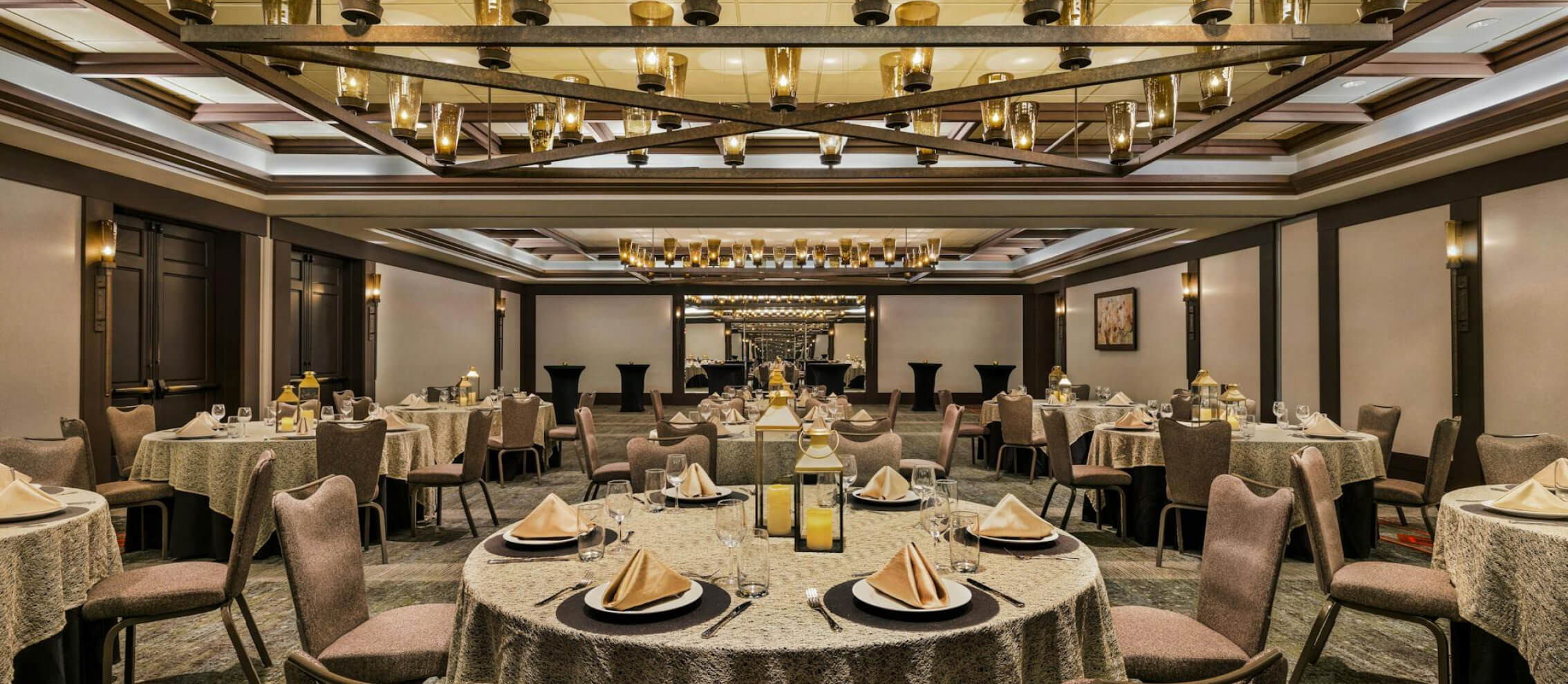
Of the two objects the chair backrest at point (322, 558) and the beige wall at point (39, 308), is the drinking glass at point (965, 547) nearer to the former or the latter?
the chair backrest at point (322, 558)

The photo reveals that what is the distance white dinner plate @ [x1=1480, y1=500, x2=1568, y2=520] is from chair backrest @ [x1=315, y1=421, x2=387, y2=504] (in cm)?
491

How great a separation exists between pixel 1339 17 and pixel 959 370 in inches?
508

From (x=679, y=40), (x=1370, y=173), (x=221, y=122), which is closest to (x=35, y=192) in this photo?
(x=221, y=122)

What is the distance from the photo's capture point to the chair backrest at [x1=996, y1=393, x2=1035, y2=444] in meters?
7.39

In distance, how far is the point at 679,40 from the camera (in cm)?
201

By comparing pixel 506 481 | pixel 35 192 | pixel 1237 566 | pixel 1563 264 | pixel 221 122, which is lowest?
pixel 506 481

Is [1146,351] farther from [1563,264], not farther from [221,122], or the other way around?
[221,122]

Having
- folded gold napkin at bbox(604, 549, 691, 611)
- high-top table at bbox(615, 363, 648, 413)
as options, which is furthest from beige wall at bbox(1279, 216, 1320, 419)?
high-top table at bbox(615, 363, 648, 413)

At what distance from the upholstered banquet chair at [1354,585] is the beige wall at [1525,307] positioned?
4.19 metres

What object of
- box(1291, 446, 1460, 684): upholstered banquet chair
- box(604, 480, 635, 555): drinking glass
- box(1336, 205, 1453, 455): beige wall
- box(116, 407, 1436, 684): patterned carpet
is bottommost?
box(116, 407, 1436, 684): patterned carpet

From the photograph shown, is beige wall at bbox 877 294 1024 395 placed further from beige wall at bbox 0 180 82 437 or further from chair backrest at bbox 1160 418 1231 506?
beige wall at bbox 0 180 82 437

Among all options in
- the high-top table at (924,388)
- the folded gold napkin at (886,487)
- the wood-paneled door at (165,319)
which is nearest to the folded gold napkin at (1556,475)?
the folded gold napkin at (886,487)

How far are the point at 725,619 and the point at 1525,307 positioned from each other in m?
7.19

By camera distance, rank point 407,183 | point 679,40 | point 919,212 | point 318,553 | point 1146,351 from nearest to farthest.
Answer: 1. point 679,40
2. point 318,553
3. point 407,183
4. point 919,212
5. point 1146,351
